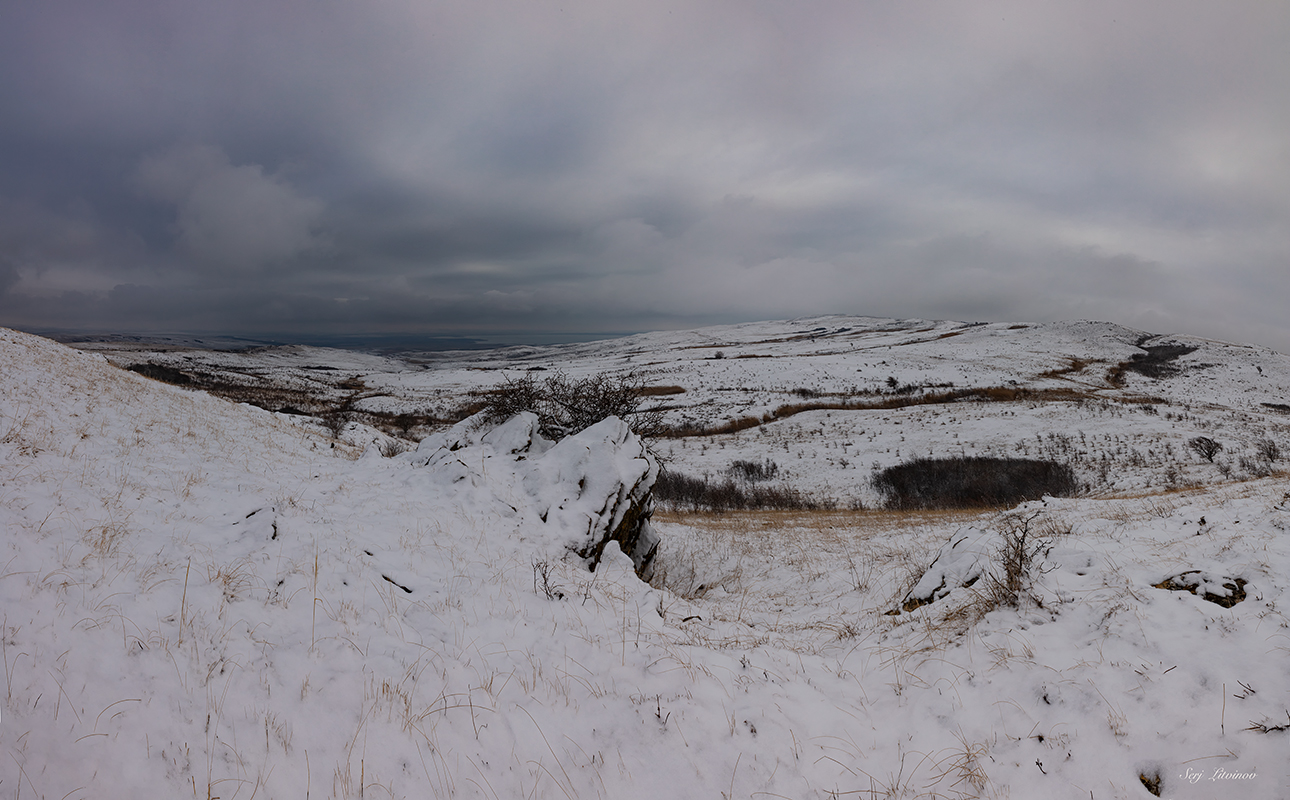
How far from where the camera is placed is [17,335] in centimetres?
1806

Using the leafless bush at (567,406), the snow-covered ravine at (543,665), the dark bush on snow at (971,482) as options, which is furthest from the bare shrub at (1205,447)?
the leafless bush at (567,406)

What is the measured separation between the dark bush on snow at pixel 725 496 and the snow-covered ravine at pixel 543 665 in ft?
49.6

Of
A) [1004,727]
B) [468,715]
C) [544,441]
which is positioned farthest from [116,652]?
[544,441]

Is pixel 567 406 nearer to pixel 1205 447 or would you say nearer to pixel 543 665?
pixel 543 665

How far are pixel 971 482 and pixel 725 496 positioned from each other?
1239cm

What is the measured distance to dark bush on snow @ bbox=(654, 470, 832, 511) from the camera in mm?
23334

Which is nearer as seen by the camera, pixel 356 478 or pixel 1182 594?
pixel 1182 594

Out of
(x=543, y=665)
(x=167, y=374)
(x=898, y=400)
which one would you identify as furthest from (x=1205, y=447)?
(x=167, y=374)

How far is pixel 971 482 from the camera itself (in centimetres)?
2483

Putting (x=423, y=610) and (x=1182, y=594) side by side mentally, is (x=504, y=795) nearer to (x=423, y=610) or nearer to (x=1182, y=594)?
(x=423, y=610)

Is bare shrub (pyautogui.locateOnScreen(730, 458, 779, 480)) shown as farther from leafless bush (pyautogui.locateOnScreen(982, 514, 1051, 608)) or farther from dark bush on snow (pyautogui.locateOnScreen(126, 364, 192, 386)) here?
dark bush on snow (pyautogui.locateOnScreen(126, 364, 192, 386))

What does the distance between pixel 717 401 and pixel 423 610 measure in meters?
46.2

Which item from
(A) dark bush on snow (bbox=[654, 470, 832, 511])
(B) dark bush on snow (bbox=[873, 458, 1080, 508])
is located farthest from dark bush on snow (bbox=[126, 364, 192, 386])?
(B) dark bush on snow (bbox=[873, 458, 1080, 508])

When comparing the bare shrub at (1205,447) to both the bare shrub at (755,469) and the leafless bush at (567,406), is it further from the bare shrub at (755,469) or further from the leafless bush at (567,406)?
the leafless bush at (567,406)
